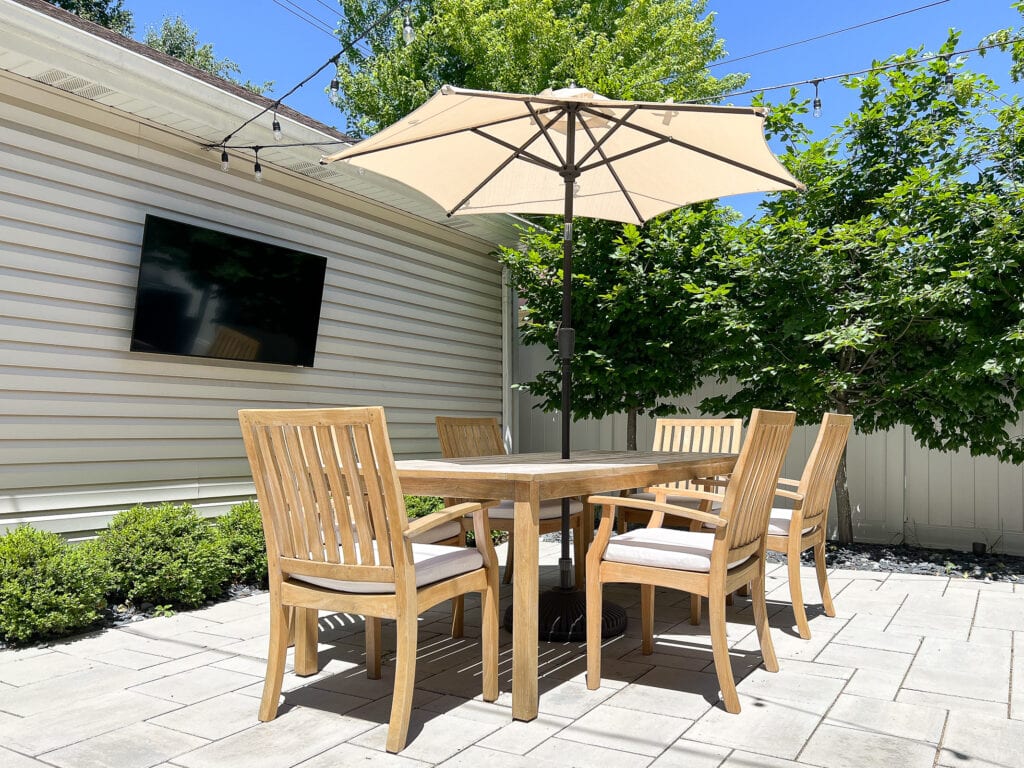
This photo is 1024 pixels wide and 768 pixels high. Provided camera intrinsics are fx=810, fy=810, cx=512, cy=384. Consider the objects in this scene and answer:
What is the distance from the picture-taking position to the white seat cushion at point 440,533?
3.54 metres

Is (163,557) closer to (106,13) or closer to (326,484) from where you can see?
(326,484)

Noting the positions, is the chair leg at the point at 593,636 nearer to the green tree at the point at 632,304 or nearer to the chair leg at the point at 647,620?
the chair leg at the point at 647,620

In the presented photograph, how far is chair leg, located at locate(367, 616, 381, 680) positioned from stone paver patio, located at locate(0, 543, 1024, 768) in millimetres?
46

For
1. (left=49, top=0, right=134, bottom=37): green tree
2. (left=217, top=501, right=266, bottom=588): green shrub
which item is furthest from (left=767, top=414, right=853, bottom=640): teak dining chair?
(left=49, top=0, right=134, bottom=37): green tree

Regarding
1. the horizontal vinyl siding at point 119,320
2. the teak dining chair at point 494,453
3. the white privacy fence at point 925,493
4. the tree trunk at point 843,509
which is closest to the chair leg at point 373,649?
the teak dining chair at point 494,453

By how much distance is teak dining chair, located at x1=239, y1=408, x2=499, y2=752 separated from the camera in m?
2.32

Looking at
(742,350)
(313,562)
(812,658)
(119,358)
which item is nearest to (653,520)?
(812,658)

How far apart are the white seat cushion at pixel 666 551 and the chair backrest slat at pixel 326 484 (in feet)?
2.89

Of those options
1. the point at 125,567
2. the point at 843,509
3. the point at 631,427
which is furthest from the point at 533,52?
the point at 125,567

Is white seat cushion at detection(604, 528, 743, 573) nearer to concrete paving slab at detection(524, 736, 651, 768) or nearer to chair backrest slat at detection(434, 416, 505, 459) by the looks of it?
concrete paving slab at detection(524, 736, 651, 768)

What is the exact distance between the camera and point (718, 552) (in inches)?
107

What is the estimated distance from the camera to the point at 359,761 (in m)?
2.23

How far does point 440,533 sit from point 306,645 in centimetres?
80

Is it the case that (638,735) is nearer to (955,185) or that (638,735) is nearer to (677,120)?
(677,120)
